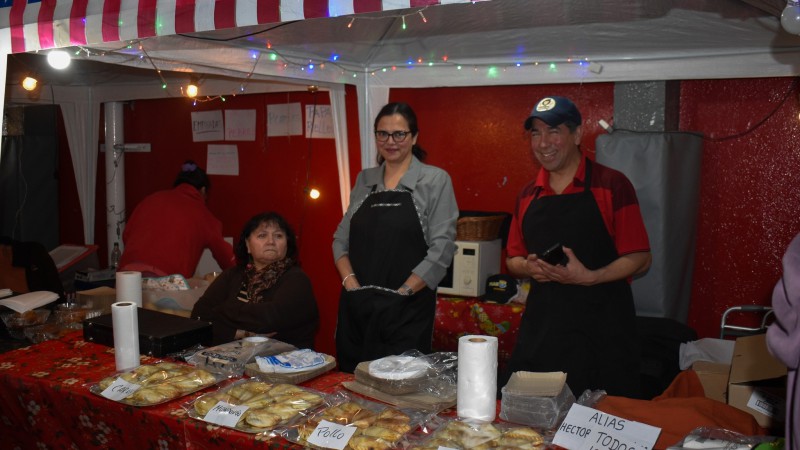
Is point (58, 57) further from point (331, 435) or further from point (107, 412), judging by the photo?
point (331, 435)

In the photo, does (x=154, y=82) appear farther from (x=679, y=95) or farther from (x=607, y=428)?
(x=607, y=428)

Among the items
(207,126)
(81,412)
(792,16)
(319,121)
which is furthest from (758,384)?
(207,126)

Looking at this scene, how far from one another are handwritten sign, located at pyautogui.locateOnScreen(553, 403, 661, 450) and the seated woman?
1.63 meters

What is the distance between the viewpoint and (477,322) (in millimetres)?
3945

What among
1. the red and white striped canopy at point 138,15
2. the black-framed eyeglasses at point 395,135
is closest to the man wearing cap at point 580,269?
the black-framed eyeglasses at point 395,135

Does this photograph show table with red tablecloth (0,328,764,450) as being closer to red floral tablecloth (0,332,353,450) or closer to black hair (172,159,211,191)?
red floral tablecloth (0,332,353,450)

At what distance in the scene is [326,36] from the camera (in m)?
3.81

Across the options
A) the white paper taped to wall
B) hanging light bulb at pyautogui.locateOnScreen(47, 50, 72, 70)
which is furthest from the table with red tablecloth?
the white paper taped to wall

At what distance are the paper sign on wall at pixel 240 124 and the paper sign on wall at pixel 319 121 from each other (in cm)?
59

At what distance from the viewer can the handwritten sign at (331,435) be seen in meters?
1.63

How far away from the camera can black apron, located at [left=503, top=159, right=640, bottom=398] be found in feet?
8.20

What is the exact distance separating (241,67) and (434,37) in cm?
110

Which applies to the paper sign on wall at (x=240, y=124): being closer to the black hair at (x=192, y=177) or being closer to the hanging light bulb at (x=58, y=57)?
the black hair at (x=192, y=177)

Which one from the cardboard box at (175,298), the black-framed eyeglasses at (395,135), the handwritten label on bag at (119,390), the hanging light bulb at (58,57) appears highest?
the hanging light bulb at (58,57)
